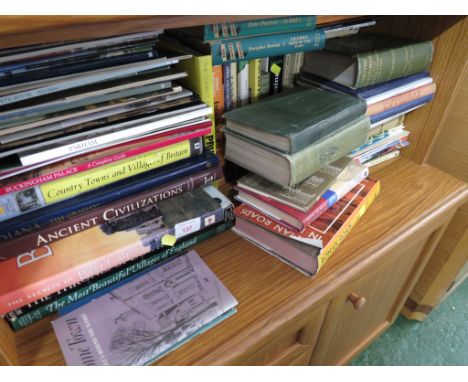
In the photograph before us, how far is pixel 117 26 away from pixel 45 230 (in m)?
0.31

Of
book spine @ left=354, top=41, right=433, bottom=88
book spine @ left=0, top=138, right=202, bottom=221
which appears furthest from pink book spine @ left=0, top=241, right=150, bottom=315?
book spine @ left=354, top=41, right=433, bottom=88

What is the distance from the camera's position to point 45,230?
1.62 ft

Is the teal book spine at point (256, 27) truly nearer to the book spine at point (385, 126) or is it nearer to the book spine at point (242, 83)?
the book spine at point (242, 83)

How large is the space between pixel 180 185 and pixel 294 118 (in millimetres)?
230

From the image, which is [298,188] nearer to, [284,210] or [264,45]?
[284,210]

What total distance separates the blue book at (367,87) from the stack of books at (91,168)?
1.05 ft

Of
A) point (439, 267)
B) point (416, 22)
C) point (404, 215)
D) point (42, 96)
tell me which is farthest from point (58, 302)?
point (439, 267)

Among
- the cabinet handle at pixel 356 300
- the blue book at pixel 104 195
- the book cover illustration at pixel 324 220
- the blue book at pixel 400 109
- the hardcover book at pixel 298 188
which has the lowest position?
the cabinet handle at pixel 356 300

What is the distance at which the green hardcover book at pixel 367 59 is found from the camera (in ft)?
2.22

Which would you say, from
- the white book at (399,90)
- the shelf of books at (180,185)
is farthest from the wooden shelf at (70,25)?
the white book at (399,90)

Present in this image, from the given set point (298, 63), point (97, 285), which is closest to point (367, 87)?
point (298, 63)

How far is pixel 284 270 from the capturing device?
612 mm

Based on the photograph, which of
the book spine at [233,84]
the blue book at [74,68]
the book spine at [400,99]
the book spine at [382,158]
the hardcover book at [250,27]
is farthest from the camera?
the book spine at [382,158]
